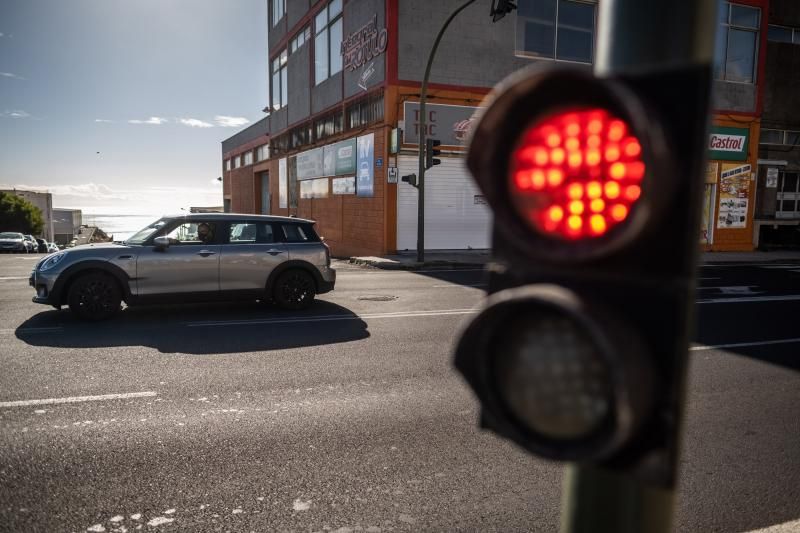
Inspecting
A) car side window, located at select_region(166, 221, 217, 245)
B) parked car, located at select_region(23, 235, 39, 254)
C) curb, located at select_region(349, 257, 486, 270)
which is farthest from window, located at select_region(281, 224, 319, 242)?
parked car, located at select_region(23, 235, 39, 254)

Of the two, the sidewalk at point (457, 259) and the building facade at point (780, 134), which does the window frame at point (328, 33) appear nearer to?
the sidewalk at point (457, 259)

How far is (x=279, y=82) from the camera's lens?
123ft

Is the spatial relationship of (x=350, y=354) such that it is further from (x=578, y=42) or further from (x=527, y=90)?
(x=578, y=42)

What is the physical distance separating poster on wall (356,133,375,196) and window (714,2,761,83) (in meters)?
15.8

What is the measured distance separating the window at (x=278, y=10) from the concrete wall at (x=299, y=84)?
4039 millimetres

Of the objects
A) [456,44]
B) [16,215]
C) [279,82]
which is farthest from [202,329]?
[16,215]

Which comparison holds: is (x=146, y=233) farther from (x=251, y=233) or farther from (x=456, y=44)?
(x=456, y=44)

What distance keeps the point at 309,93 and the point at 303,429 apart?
2884 centimetres

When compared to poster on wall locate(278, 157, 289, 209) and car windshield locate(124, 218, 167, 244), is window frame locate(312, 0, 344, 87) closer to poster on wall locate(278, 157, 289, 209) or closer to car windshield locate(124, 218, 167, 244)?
poster on wall locate(278, 157, 289, 209)

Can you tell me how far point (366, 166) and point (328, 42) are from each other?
8049mm

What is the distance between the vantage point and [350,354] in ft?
23.9

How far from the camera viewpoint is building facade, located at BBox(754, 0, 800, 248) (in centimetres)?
2784

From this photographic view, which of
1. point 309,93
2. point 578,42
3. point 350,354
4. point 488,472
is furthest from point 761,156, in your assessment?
point 488,472

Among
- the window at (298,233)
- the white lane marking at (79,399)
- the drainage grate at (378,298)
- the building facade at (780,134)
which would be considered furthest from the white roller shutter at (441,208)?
the white lane marking at (79,399)
